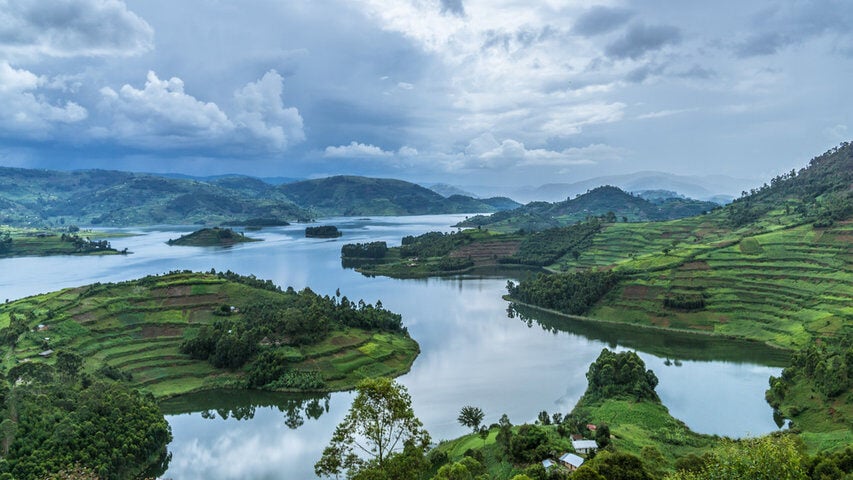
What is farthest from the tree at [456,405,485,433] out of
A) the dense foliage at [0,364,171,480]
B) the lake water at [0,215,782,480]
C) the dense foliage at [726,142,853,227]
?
the dense foliage at [726,142,853,227]

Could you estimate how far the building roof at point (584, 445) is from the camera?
40.1 m

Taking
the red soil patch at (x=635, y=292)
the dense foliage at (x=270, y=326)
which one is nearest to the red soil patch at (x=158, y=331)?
the dense foliage at (x=270, y=326)

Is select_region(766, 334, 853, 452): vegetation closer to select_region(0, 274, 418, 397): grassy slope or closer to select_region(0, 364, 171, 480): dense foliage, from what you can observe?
select_region(0, 274, 418, 397): grassy slope

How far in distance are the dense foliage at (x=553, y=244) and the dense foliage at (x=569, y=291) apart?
46.4 m

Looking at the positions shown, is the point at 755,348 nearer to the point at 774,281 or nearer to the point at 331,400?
the point at 774,281

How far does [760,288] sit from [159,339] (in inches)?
3891

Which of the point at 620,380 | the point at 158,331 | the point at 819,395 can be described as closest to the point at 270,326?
the point at 158,331

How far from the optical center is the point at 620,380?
56.8 meters

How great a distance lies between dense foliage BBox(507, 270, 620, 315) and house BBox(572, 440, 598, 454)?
5848cm

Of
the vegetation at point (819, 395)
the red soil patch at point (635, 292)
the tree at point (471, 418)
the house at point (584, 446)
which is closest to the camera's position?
the house at point (584, 446)

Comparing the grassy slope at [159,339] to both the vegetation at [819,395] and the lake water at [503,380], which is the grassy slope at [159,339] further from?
the vegetation at [819,395]

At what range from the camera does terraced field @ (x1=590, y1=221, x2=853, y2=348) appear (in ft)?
252

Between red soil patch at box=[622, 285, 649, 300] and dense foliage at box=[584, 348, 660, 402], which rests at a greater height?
red soil patch at box=[622, 285, 649, 300]

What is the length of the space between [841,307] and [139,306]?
108m
